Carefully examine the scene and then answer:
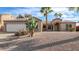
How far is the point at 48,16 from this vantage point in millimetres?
4547

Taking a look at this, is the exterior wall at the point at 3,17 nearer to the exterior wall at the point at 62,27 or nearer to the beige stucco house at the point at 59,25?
the beige stucco house at the point at 59,25

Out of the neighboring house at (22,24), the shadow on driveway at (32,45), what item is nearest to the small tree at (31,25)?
the neighboring house at (22,24)

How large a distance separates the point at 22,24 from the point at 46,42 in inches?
18.8

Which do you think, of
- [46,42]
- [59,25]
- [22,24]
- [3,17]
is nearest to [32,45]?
[46,42]

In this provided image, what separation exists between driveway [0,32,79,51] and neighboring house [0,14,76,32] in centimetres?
10

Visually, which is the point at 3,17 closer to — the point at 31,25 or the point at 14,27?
the point at 14,27

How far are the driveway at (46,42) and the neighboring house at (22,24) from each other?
0.32ft

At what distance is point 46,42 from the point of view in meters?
4.54

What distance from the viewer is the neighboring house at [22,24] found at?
454 cm

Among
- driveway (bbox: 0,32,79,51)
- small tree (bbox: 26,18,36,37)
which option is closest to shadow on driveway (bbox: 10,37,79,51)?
driveway (bbox: 0,32,79,51)

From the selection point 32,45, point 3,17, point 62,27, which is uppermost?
point 3,17
